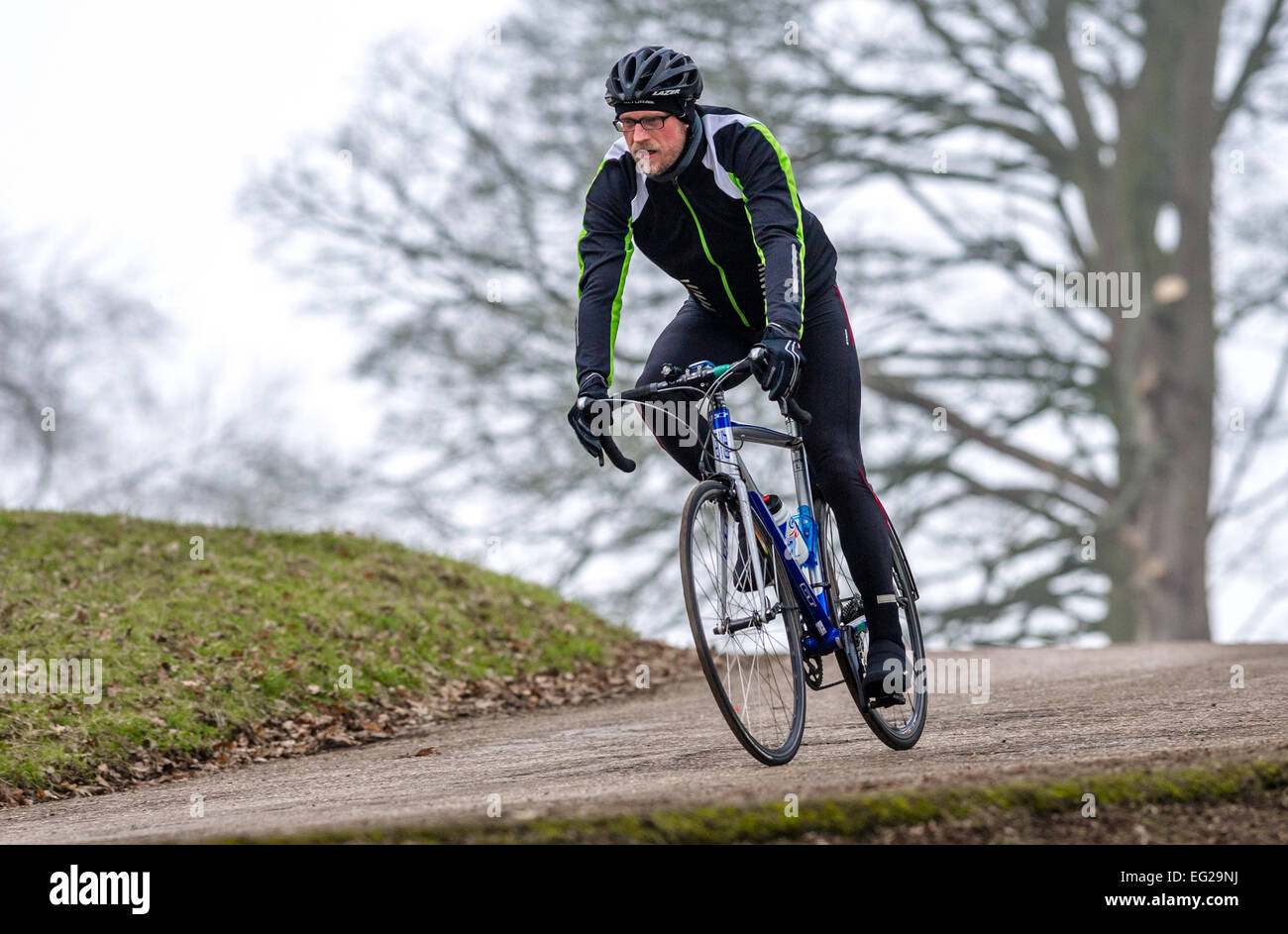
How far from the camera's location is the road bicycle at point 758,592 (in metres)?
A: 4.75

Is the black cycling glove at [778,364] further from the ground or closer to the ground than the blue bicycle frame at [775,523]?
further from the ground

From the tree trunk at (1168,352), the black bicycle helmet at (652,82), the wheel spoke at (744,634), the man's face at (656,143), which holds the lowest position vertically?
the wheel spoke at (744,634)

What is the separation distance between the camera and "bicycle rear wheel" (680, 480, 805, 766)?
4.68 metres

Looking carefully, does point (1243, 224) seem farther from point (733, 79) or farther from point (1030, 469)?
point (733, 79)

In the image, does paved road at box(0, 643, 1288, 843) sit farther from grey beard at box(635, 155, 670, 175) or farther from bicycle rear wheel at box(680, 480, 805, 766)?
grey beard at box(635, 155, 670, 175)

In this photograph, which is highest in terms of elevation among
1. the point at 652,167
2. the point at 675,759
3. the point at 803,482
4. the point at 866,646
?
the point at 652,167

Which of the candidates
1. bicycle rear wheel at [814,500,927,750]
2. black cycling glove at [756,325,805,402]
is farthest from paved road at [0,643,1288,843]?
black cycling glove at [756,325,805,402]

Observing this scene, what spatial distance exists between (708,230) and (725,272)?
178 millimetres

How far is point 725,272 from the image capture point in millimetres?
5188

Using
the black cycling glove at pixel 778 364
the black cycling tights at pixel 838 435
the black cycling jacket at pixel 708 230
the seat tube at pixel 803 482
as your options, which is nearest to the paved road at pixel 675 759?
the black cycling tights at pixel 838 435

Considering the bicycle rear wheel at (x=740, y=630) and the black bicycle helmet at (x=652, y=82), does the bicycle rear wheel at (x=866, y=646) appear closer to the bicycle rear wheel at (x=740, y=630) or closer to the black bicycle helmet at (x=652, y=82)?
the bicycle rear wheel at (x=740, y=630)

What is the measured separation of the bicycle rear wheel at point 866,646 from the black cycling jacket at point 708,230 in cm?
89

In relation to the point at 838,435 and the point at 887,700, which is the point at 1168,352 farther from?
the point at 887,700

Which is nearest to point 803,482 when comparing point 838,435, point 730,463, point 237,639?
point 838,435
